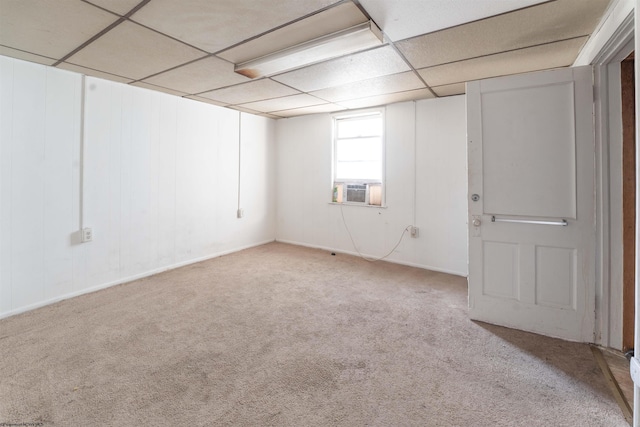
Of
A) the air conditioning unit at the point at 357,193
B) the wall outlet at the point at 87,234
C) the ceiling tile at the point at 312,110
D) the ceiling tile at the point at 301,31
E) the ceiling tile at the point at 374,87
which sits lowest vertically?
the wall outlet at the point at 87,234

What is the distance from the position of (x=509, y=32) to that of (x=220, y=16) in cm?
206

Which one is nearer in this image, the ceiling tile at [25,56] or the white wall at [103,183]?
the ceiling tile at [25,56]

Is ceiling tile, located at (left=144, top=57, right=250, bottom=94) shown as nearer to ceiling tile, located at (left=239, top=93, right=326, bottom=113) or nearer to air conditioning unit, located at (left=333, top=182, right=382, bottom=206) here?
ceiling tile, located at (left=239, top=93, right=326, bottom=113)

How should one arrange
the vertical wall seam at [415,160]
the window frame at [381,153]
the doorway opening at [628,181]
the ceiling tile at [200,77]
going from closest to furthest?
the doorway opening at [628,181], the ceiling tile at [200,77], the vertical wall seam at [415,160], the window frame at [381,153]

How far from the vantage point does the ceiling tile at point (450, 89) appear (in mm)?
3593

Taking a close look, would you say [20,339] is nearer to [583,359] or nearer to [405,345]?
[405,345]

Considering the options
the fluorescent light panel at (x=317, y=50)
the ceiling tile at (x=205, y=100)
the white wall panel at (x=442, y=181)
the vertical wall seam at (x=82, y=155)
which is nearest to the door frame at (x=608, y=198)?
the fluorescent light panel at (x=317, y=50)

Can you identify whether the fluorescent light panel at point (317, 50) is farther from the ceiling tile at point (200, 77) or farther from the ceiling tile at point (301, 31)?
the ceiling tile at point (200, 77)

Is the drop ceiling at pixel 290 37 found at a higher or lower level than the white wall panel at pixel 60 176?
higher

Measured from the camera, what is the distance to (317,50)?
244cm

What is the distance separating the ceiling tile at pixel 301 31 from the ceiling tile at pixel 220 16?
9 centimetres

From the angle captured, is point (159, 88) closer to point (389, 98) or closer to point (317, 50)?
point (317, 50)

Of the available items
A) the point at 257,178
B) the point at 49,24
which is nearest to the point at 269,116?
the point at 257,178

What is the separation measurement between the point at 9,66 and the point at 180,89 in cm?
147
